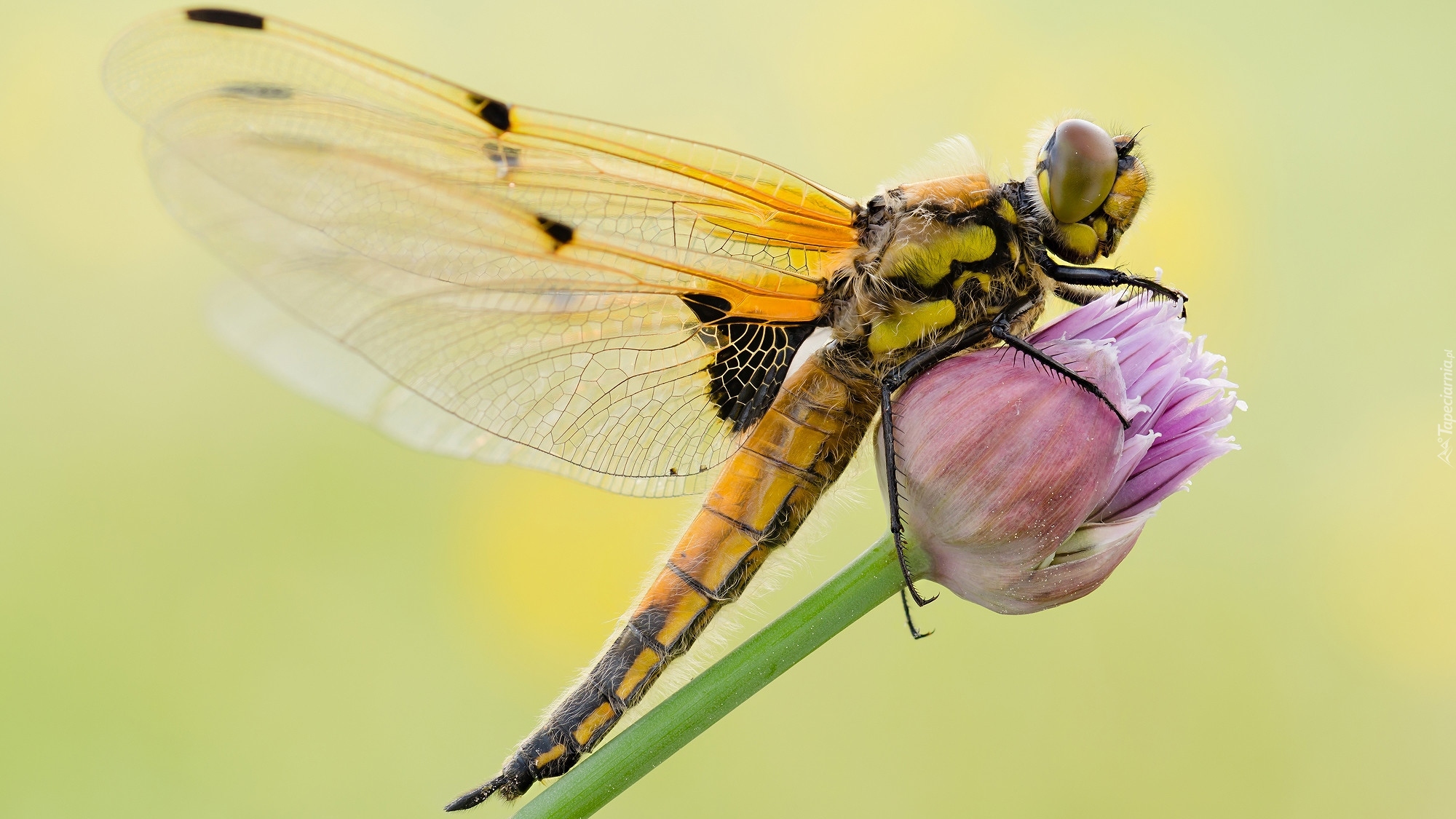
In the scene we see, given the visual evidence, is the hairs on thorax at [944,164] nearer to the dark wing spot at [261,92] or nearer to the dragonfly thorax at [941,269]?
the dragonfly thorax at [941,269]

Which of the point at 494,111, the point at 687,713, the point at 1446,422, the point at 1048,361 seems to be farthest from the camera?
the point at 1446,422

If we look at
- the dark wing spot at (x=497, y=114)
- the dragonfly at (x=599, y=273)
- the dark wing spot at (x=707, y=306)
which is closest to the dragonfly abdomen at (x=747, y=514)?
the dragonfly at (x=599, y=273)

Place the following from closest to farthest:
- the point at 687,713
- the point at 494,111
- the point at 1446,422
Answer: the point at 687,713 < the point at 494,111 < the point at 1446,422

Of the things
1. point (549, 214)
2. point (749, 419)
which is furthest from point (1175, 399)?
point (549, 214)

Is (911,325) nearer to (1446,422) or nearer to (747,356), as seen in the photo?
(747,356)

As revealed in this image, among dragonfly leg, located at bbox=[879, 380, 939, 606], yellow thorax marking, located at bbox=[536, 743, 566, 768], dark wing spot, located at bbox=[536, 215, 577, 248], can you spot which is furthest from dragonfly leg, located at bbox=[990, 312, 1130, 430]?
yellow thorax marking, located at bbox=[536, 743, 566, 768]

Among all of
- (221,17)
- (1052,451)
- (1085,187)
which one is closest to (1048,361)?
(1052,451)

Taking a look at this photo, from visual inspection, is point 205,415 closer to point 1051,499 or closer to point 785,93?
point 785,93
